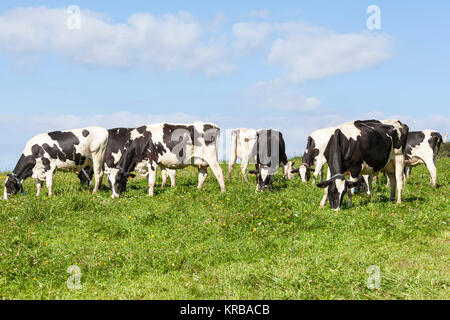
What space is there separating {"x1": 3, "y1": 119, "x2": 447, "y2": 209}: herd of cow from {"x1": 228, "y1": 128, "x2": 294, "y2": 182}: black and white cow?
5 centimetres

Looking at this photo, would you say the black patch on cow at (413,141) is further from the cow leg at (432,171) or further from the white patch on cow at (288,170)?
the white patch on cow at (288,170)

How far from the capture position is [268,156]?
17.8 meters

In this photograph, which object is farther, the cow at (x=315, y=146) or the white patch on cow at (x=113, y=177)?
the cow at (x=315, y=146)

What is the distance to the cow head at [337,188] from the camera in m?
11.5

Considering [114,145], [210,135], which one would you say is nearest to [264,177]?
[210,135]

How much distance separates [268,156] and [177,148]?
14.4 feet

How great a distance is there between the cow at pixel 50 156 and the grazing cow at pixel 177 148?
7.08ft

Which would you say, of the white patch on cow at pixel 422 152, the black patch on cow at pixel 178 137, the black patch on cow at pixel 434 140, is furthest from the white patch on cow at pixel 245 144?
the black patch on cow at pixel 434 140

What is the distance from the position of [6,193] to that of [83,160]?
3122 mm

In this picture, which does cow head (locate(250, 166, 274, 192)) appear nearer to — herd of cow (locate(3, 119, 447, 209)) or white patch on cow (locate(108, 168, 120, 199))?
herd of cow (locate(3, 119, 447, 209))

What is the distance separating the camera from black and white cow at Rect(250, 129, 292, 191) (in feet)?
51.3

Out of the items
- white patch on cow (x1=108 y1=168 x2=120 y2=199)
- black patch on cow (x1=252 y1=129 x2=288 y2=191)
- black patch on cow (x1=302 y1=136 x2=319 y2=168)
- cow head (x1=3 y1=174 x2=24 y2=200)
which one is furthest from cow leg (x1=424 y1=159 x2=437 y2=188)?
cow head (x1=3 y1=174 x2=24 y2=200)

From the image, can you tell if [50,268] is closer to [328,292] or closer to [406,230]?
[328,292]
